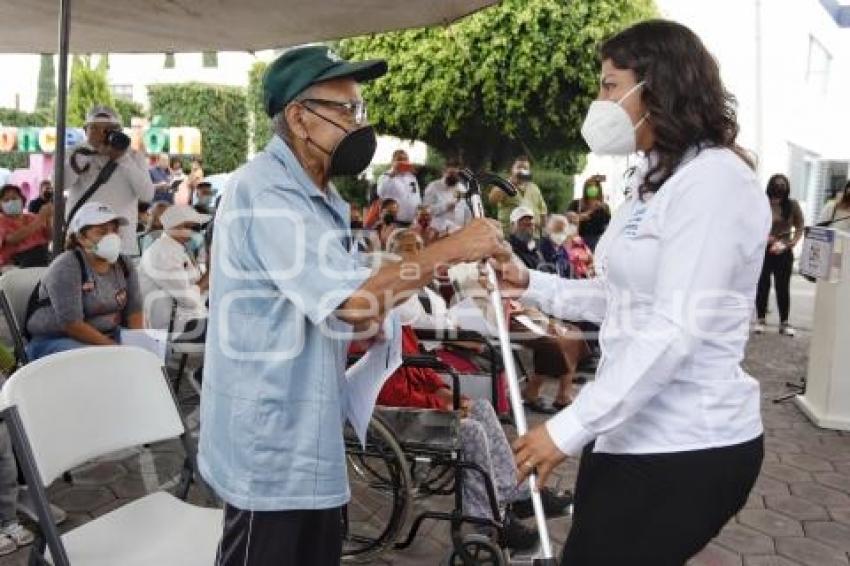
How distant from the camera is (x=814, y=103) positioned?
24812mm

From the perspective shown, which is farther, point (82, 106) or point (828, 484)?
point (82, 106)

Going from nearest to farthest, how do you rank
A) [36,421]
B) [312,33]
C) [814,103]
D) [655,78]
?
[655,78] → [36,421] → [312,33] → [814,103]

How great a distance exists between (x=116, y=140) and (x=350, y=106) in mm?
4665

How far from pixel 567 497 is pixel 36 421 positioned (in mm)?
2346

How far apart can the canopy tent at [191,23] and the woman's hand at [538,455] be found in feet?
12.9

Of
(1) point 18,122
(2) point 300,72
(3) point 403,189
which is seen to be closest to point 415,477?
(2) point 300,72

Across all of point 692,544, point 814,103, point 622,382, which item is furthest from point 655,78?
point 814,103

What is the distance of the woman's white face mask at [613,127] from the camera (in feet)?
5.37

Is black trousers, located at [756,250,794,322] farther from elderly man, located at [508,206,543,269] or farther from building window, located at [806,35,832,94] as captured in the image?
building window, located at [806,35,832,94]

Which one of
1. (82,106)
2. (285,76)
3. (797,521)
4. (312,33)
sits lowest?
(797,521)

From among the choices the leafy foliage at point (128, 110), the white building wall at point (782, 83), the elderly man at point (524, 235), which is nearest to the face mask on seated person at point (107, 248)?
the elderly man at point (524, 235)

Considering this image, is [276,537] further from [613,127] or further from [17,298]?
[17,298]

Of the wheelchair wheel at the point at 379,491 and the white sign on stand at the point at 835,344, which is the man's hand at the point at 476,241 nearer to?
the wheelchair wheel at the point at 379,491

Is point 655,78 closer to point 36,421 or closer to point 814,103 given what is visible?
point 36,421
